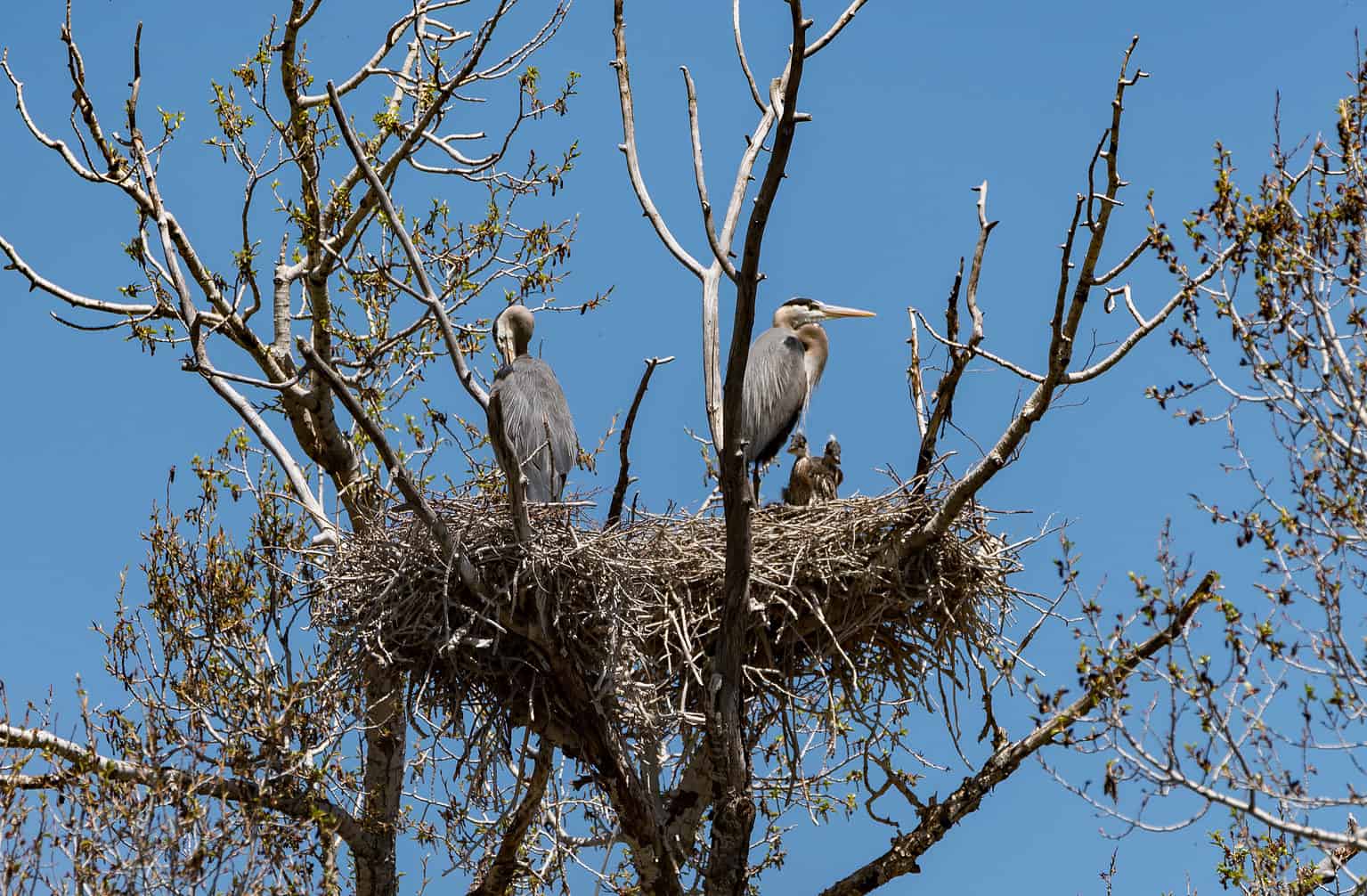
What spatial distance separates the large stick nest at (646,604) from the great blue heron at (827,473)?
3.09 ft

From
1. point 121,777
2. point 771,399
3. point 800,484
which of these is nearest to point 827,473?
point 800,484

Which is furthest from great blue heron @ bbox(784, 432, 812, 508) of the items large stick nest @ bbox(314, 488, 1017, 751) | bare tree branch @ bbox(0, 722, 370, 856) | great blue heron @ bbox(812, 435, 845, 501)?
bare tree branch @ bbox(0, 722, 370, 856)

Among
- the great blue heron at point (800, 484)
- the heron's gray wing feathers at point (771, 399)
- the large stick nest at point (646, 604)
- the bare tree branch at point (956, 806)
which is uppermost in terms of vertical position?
the heron's gray wing feathers at point (771, 399)

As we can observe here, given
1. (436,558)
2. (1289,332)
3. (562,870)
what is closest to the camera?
(1289,332)

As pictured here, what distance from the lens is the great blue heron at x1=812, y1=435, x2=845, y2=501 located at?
376 inches

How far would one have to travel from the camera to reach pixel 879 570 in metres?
8.01

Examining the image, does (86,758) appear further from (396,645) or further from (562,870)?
(562,870)

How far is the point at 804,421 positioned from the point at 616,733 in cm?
381

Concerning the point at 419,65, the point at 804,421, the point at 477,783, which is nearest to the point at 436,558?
the point at 477,783

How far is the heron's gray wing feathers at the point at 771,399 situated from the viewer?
1089 centimetres

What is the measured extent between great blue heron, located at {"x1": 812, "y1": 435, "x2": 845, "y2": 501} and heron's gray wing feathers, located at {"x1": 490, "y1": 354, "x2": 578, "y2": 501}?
1.42m

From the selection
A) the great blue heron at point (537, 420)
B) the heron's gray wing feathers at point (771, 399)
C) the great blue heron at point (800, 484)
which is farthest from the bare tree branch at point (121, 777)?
the heron's gray wing feathers at point (771, 399)

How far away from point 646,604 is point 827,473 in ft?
7.26

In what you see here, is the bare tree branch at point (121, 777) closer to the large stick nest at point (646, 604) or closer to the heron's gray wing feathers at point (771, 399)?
the large stick nest at point (646, 604)
